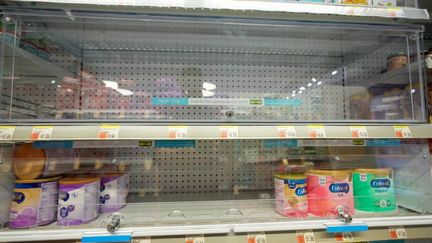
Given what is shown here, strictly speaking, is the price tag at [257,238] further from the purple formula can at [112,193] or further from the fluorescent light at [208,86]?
the fluorescent light at [208,86]

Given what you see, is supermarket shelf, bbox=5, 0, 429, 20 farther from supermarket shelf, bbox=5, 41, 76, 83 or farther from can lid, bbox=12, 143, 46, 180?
can lid, bbox=12, 143, 46, 180

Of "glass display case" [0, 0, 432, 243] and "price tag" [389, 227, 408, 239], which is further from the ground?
"glass display case" [0, 0, 432, 243]

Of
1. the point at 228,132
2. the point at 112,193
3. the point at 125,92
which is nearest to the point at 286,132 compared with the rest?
the point at 228,132

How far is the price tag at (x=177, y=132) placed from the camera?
35.0 inches

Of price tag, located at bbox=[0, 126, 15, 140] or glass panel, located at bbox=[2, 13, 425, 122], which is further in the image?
glass panel, located at bbox=[2, 13, 425, 122]

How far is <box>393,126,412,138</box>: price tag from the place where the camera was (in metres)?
0.98

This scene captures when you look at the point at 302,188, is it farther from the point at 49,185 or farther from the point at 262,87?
the point at 49,185

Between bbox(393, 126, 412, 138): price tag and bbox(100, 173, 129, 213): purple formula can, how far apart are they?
4.37 ft

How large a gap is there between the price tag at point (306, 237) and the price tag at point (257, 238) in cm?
14

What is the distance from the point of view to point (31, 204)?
0.90m

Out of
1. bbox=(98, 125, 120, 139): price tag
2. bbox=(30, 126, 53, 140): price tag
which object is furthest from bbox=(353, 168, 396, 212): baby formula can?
bbox=(30, 126, 53, 140): price tag

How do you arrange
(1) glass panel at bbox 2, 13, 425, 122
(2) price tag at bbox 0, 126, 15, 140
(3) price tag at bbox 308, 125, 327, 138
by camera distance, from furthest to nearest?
(1) glass panel at bbox 2, 13, 425, 122 → (3) price tag at bbox 308, 125, 327, 138 → (2) price tag at bbox 0, 126, 15, 140

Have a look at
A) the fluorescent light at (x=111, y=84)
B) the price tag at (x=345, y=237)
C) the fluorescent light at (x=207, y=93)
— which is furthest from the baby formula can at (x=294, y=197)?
the fluorescent light at (x=111, y=84)

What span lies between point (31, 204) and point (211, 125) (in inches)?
32.0
